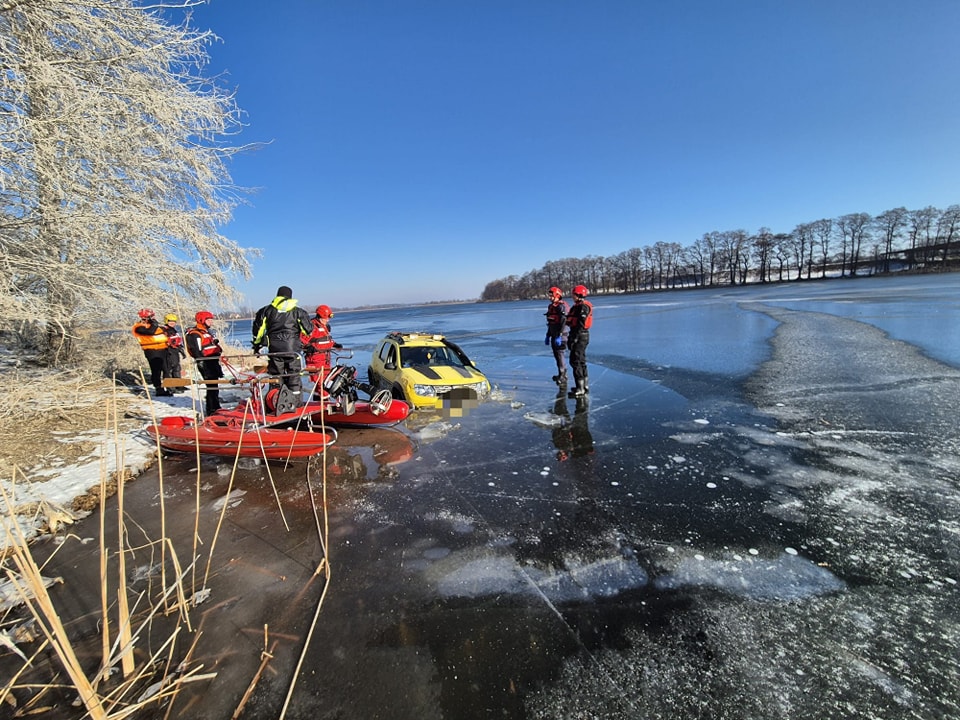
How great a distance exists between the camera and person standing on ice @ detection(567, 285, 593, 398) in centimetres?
851

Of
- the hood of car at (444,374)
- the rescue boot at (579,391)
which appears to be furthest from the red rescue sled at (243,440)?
the rescue boot at (579,391)

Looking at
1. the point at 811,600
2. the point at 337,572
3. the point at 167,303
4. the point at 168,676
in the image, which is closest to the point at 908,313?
the point at 811,600

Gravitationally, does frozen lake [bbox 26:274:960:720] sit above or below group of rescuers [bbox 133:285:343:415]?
below

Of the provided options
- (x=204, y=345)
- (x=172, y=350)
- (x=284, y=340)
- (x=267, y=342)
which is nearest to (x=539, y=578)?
(x=284, y=340)

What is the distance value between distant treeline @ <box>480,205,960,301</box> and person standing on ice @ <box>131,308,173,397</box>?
3511 inches

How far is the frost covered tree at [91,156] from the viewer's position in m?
6.24

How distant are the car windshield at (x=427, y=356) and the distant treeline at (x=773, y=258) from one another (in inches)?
3300

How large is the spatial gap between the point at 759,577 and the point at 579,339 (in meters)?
5.99

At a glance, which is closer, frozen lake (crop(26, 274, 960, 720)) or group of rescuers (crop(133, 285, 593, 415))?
frozen lake (crop(26, 274, 960, 720))

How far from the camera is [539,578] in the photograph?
119 inches

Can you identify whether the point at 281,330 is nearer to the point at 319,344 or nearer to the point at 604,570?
the point at 319,344

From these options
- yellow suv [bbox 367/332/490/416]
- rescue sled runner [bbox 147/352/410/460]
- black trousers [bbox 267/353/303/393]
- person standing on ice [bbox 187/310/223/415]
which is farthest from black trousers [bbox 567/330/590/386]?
person standing on ice [bbox 187/310/223/415]

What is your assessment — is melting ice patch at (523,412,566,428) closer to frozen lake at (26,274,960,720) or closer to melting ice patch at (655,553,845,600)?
frozen lake at (26,274,960,720)

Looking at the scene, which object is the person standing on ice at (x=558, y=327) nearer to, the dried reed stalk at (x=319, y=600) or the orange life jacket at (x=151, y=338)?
the dried reed stalk at (x=319, y=600)
